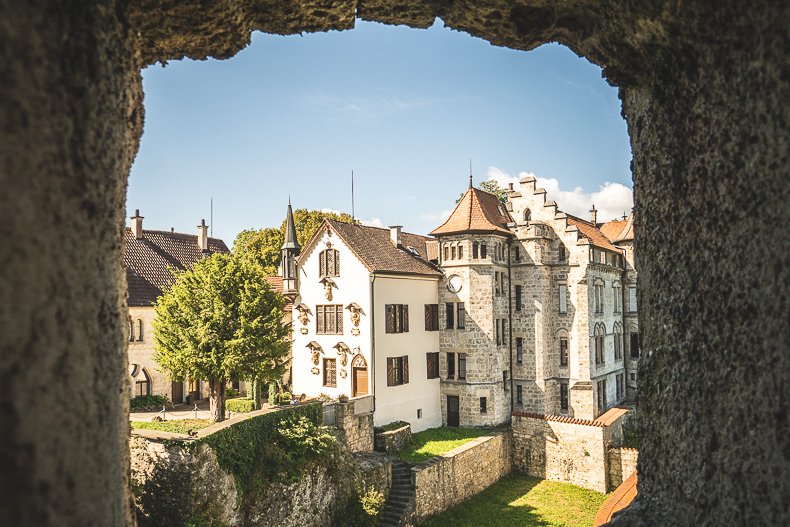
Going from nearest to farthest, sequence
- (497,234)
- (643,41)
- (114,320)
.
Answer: (114,320) → (643,41) → (497,234)

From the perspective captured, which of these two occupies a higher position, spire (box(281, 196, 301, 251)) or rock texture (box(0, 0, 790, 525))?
spire (box(281, 196, 301, 251))

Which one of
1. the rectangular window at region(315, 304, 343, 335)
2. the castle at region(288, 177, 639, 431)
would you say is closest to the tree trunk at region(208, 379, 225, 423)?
the castle at region(288, 177, 639, 431)

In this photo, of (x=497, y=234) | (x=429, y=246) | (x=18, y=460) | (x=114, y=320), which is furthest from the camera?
(x=429, y=246)

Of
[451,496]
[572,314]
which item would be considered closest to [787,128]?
[451,496]

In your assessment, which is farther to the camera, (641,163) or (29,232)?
(641,163)

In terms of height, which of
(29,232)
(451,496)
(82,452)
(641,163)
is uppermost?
(641,163)

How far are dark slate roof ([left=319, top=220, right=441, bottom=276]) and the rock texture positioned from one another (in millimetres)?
22374

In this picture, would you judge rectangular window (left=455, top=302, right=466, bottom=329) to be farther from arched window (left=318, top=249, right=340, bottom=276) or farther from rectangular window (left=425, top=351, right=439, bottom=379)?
arched window (left=318, top=249, right=340, bottom=276)

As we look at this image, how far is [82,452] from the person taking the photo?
2.32m

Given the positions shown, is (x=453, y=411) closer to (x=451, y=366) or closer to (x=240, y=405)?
(x=451, y=366)

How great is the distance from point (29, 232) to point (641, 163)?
158 inches

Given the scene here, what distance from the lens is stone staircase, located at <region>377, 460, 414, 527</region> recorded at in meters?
20.8

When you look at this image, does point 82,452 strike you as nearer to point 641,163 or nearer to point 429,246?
point 641,163

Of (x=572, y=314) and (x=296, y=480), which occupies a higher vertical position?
(x=572, y=314)
